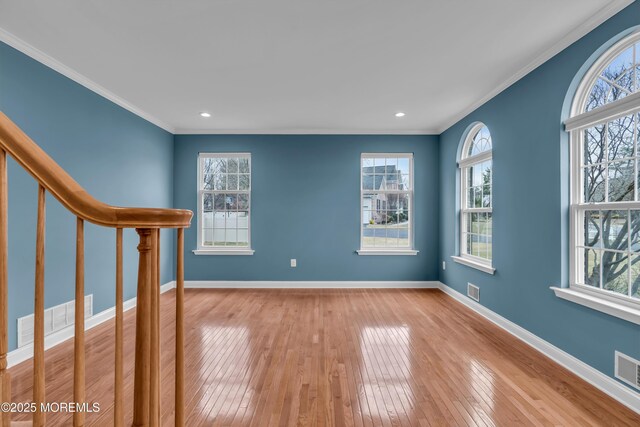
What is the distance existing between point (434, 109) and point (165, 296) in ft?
15.8

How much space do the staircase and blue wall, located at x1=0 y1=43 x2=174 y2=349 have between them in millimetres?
2331

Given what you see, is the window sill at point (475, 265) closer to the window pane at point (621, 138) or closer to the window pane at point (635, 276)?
the window pane at point (635, 276)

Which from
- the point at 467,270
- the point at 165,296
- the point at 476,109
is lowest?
the point at 165,296

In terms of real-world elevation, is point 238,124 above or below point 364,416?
above

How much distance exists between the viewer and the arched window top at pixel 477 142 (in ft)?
12.5

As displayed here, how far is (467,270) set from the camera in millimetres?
4102

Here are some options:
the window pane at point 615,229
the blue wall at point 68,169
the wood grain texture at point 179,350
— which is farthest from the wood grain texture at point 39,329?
the window pane at point 615,229

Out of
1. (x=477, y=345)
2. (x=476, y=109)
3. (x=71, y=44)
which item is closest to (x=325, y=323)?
(x=477, y=345)

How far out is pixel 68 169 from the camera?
2.95 m

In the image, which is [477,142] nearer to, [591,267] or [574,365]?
[591,267]

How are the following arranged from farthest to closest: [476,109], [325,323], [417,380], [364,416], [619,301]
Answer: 1. [476,109]
2. [325,323]
3. [417,380]
4. [619,301]
5. [364,416]

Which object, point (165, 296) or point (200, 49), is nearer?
point (200, 49)

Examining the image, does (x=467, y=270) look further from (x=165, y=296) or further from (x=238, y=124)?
(x=165, y=296)

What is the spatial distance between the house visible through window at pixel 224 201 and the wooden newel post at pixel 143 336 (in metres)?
4.38
